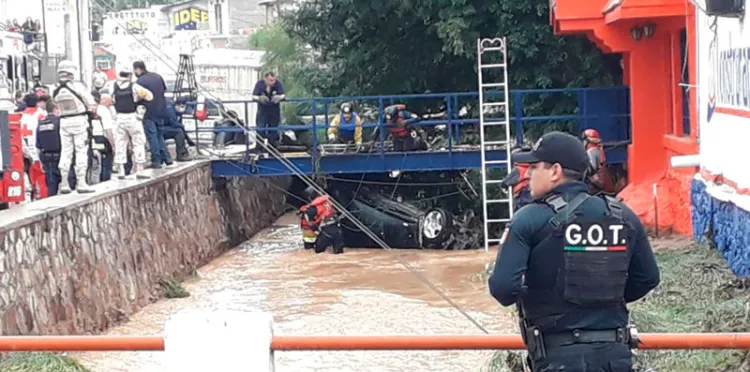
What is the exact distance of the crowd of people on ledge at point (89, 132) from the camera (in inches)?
548

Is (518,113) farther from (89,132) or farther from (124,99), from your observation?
(89,132)

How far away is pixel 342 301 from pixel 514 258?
11101 millimetres

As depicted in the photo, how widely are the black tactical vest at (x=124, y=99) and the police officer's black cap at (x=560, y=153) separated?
11828 millimetres

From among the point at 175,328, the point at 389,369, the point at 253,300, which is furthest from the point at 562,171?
the point at 253,300

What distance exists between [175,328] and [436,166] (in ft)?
50.1

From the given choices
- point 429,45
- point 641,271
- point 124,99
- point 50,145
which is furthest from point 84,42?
point 641,271

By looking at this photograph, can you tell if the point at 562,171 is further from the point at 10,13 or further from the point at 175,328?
the point at 10,13

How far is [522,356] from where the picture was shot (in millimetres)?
8797

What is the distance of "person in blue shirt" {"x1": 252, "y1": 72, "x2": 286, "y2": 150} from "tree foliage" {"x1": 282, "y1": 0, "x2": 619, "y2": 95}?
2.09 metres

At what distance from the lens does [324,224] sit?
19.6 m

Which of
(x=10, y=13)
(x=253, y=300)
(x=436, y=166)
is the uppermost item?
(x=10, y=13)

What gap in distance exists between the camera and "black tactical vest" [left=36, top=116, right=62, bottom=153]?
630 inches

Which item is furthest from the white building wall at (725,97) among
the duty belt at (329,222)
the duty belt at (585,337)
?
the duty belt at (329,222)

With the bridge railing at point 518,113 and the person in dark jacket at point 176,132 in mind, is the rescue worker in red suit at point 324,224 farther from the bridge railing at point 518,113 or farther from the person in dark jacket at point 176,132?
the person in dark jacket at point 176,132
